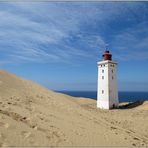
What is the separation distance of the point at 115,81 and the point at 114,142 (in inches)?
944

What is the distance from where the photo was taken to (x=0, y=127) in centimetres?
708

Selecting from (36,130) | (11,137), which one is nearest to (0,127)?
(11,137)

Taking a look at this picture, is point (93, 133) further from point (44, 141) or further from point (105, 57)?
point (105, 57)

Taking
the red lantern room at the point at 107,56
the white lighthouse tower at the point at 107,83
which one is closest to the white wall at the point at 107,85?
the white lighthouse tower at the point at 107,83

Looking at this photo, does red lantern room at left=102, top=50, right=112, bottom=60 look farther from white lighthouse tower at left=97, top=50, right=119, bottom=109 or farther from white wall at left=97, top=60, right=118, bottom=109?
white wall at left=97, top=60, right=118, bottom=109

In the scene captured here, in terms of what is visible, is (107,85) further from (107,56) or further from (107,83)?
(107,56)

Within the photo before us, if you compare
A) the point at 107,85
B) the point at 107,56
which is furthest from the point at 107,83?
the point at 107,56

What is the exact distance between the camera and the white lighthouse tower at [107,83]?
31.2 meters

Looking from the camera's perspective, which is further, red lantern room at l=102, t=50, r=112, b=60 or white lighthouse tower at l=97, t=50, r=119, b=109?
red lantern room at l=102, t=50, r=112, b=60

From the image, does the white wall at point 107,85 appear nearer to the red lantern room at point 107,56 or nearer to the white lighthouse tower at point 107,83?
the white lighthouse tower at point 107,83

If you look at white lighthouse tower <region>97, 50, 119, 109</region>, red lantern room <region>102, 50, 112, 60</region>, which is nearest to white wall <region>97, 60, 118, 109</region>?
white lighthouse tower <region>97, 50, 119, 109</region>

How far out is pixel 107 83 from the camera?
1225 inches

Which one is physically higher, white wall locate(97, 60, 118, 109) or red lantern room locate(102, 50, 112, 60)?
red lantern room locate(102, 50, 112, 60)

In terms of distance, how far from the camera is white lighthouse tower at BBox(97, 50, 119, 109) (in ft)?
102
